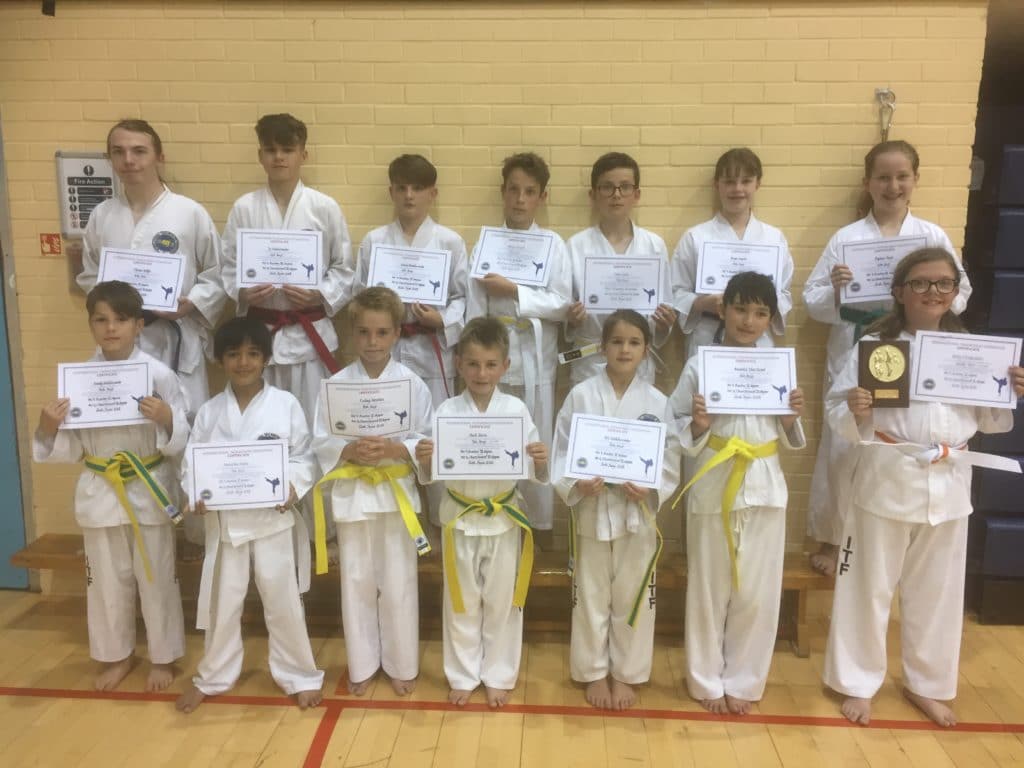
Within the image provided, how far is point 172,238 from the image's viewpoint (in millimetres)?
3303

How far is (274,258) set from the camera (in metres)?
3.19

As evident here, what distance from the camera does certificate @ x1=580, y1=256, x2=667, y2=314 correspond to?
319 cm

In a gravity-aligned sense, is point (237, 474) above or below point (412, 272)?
below

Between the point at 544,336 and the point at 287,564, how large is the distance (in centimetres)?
142

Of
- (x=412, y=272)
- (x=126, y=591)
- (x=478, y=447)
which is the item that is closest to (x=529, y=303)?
(x=412, y=272)

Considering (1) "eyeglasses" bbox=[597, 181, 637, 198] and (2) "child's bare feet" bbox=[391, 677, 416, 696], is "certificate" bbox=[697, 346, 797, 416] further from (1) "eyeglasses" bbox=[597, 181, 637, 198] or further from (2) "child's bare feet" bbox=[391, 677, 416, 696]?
(2) "child's bare feet" bbox=[391, 677, 416, 696]

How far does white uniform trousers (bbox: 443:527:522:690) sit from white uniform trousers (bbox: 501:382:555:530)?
53cm

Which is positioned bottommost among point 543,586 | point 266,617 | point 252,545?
point 543,586

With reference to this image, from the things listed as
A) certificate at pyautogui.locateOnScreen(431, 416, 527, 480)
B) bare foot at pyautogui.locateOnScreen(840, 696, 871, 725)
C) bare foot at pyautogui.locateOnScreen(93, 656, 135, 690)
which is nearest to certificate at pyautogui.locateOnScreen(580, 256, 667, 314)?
certificate at pyautogui.locateOnScreen(431, 416, 527, 480)

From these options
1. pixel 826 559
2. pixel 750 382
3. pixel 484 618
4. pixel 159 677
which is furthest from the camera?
pixel 826 559

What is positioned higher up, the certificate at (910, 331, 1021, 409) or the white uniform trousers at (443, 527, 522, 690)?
the certificate at (910, 331, 1021, 409)

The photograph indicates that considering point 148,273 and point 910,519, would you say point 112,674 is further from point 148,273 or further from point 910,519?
point 910,519

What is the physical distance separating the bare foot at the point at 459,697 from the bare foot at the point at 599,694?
46 cm

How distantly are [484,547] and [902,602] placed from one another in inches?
62.9
